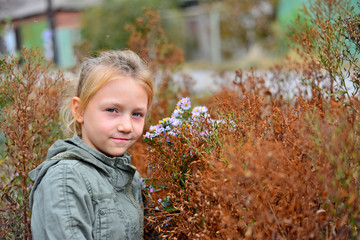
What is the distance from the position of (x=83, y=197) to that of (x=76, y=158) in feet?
0.75

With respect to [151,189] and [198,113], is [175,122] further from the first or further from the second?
[151,189]

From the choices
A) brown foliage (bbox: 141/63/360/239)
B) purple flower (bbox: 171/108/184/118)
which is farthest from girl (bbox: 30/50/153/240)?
brown foliage (bbox: 141/63/360/239)

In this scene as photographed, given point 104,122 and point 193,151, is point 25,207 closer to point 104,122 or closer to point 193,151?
point 104,122

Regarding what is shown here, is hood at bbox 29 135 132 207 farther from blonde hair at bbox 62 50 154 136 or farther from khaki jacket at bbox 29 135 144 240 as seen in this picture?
blonde hair at bbox 62 50 154 136

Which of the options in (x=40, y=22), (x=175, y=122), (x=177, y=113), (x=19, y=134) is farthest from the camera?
(x=40, y=22)

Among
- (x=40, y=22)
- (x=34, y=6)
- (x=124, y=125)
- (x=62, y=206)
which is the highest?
(x=34, y=6)

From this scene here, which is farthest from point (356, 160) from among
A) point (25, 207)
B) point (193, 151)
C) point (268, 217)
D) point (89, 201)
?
point (25, 207)

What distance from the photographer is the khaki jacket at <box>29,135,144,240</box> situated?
175 cm

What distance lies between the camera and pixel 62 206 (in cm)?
175

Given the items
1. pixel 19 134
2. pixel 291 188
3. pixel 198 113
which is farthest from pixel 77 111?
pixel 291 188

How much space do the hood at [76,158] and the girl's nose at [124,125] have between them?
0.15 metres

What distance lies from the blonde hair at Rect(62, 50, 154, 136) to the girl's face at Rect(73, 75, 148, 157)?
27 millimetres

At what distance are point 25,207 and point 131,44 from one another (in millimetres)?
2466

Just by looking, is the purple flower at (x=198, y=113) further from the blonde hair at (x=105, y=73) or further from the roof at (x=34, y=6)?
the roof at (x=34, y=6)
